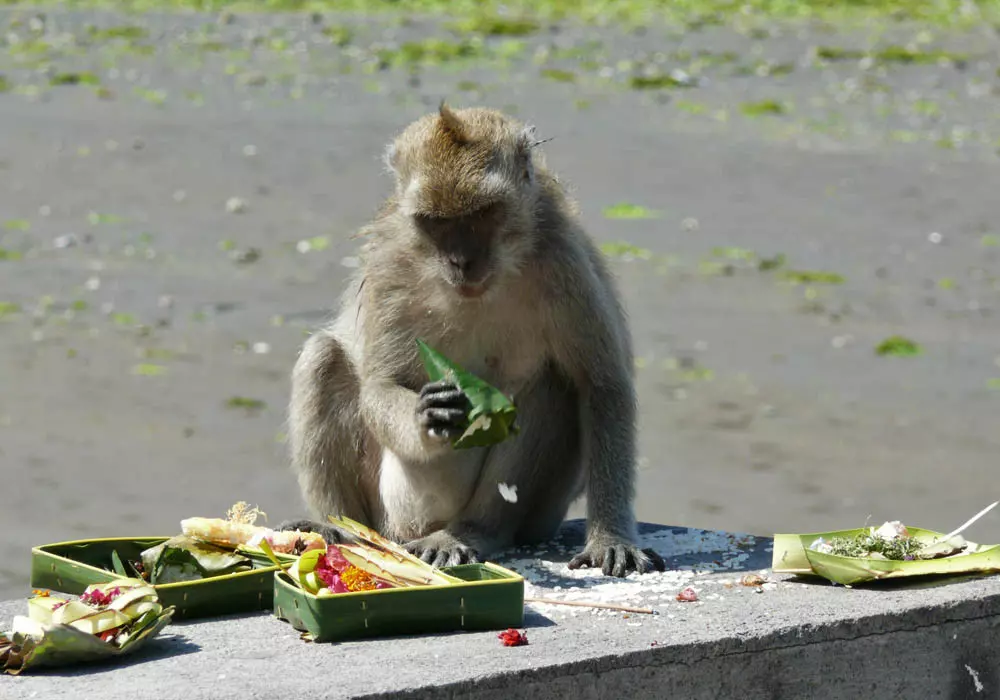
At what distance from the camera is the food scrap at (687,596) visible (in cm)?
548

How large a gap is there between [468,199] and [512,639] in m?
1.66

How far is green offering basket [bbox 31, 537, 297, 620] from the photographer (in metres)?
5.23

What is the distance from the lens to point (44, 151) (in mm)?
17750

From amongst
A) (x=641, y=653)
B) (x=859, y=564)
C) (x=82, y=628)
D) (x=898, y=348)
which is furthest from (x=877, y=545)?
(x=898, y=348)

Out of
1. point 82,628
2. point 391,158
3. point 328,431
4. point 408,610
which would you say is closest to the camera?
point 82,628

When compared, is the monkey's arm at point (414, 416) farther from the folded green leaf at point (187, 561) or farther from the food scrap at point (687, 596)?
the food scrap at point (687, 596)

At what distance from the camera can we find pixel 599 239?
586 inches

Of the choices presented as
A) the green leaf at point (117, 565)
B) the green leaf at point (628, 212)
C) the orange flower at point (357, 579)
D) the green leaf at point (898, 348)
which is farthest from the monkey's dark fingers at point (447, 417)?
the green leaf at point (628, 212)

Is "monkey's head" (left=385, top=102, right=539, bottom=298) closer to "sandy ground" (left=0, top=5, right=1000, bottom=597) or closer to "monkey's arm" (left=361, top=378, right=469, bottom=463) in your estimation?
"monkey's arm" (left=361, top=378, right=469, bottom=463)

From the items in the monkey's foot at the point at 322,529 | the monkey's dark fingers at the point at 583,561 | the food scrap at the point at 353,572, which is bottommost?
the monkey's dark fingers at the point at 583,561

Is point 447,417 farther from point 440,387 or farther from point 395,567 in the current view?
point 395,567

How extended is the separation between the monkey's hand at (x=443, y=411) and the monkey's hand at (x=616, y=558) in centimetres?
67

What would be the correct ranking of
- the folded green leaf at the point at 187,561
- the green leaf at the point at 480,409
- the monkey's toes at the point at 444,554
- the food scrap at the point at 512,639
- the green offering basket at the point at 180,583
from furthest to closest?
the monkey's toes at the point at 444,554 → the green leaf at the point at 480,409 → the folded green leaf at the point at 187,561 → the green offering basket at the point at 180,583 → the food scrap at the point at 512,639

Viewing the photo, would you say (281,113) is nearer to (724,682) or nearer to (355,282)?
(355,282)
